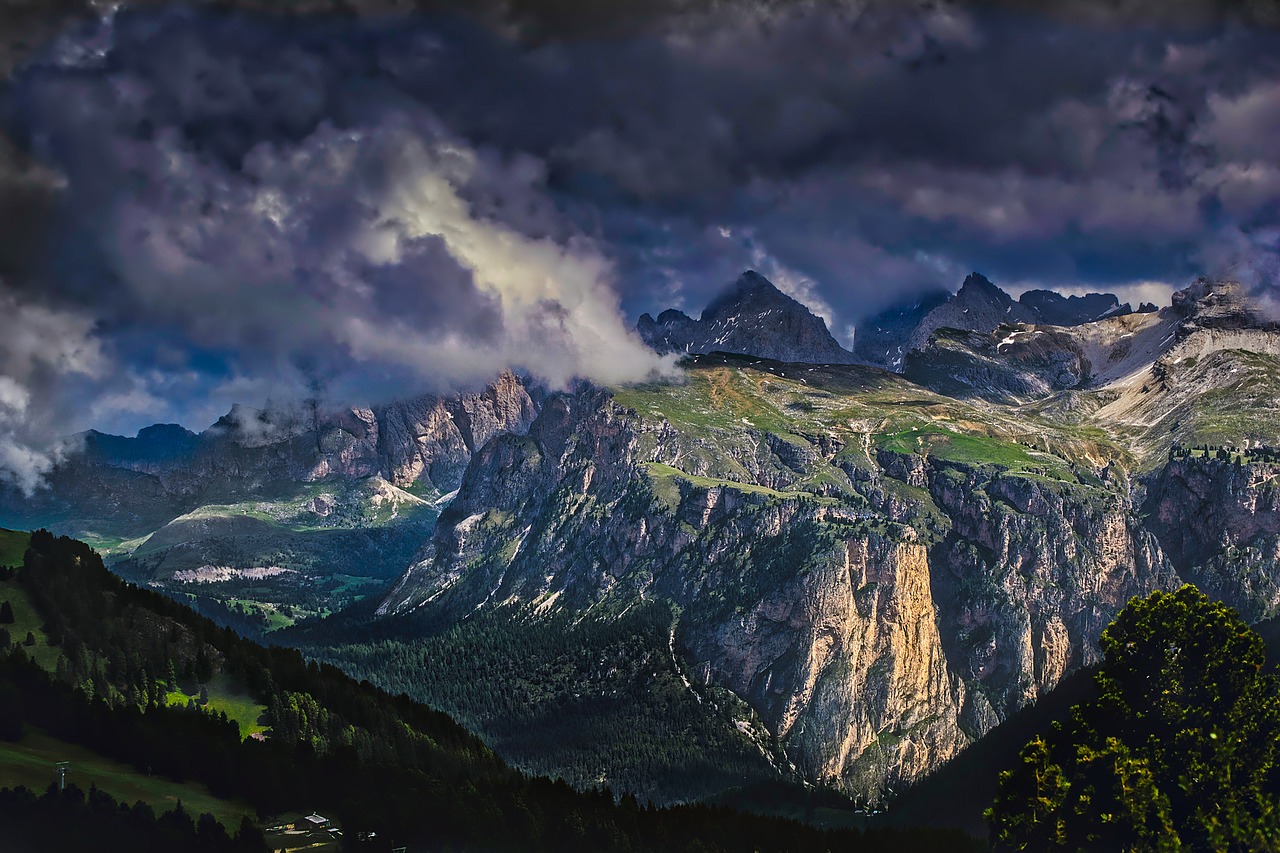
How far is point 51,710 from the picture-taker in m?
145

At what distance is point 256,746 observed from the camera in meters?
154

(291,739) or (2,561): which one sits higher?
(2,561)

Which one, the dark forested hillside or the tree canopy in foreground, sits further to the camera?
the dark forested hillside

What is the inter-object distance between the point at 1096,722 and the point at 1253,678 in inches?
593

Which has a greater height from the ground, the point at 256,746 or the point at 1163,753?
the point at 256,746

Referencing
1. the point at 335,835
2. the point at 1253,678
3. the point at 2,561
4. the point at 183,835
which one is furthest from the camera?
the point at 2,561

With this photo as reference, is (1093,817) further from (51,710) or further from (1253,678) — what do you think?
(51,710)

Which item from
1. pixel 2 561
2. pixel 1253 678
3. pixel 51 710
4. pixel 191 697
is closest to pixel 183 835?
pixel 51 710

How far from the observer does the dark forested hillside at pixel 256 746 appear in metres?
144

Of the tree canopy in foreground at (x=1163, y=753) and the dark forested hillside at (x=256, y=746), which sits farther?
the dark forested hillside at (x=256, y=746)

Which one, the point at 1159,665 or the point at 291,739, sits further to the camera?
the point at 291,739

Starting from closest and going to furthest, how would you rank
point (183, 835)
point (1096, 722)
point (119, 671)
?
1. point (1096, 722)
2. point (183, 835)
3. point (119, 671)

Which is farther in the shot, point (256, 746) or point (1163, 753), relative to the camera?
point (256, 746)

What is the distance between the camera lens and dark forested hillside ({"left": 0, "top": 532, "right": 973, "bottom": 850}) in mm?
144500
